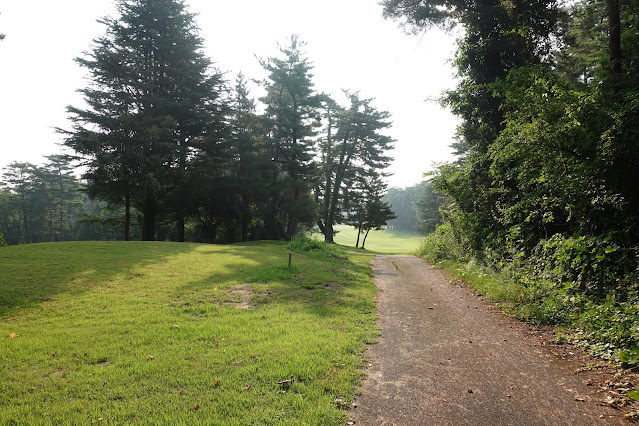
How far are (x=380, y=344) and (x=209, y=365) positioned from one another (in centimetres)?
258

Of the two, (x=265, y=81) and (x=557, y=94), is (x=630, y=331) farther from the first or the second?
(x=265, y=81)

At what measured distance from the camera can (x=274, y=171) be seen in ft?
88.5

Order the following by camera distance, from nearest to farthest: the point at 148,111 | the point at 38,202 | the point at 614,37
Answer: the point at 614,37
the point at 148,111
the point at 38,202

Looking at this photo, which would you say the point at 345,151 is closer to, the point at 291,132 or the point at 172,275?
the point at 291,132

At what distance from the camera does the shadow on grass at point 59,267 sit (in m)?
6.75

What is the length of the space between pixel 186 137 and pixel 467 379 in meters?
24.9

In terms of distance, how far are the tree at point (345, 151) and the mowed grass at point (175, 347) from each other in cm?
2790

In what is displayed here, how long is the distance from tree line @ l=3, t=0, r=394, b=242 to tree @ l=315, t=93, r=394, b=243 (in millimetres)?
5459

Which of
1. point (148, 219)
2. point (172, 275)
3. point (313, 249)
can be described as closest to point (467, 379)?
point (172, 275)

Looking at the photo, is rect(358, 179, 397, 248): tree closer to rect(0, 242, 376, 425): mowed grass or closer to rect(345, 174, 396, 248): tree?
rect(345, 174, 396, 248): tree

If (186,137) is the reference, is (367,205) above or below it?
below

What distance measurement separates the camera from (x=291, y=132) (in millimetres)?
27125

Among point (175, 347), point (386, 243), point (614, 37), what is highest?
point (614, 37)

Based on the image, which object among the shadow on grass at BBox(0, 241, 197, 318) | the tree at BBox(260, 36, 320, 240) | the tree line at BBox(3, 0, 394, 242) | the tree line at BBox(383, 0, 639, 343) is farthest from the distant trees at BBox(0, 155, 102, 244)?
the tree line at BBox(383, 0, 639, 343)
